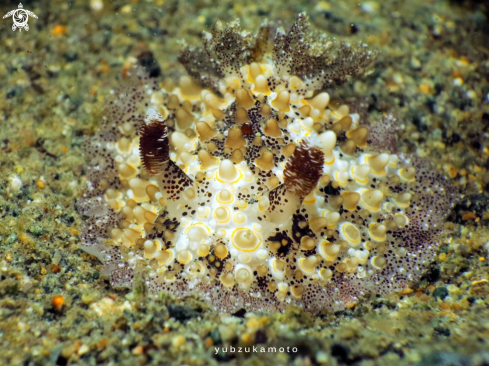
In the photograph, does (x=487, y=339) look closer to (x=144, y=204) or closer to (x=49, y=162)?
(x=144, y=204)

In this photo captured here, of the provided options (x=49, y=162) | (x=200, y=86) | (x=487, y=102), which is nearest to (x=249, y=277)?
(x=200, y=86)

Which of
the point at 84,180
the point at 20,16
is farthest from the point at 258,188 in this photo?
the point at 20,16

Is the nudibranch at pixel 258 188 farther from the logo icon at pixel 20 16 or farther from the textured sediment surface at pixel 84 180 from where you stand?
the logo icon at pixel 20 16

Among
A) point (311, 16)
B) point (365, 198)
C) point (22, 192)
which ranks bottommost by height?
point (365, 198)

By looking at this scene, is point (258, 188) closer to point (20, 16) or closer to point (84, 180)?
point (84, 180)

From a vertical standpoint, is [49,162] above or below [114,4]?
below

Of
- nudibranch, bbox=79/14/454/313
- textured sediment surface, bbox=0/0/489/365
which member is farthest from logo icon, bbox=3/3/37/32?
nudibranch, bbox=79/14/454/313

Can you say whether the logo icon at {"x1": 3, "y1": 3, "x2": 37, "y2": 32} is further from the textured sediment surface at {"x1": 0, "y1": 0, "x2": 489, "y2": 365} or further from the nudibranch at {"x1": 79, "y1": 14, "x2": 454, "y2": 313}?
the nudibranch at {"x1": 79, "y1": 14, "x2": 454, "y2": 313}
